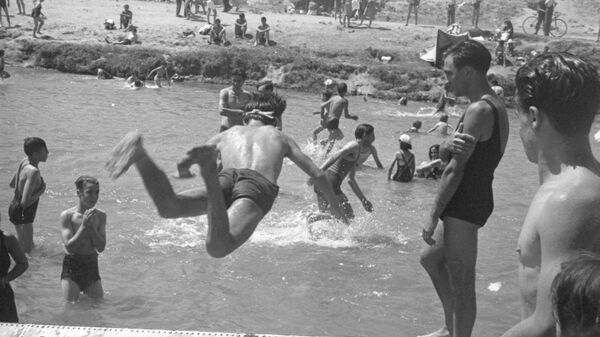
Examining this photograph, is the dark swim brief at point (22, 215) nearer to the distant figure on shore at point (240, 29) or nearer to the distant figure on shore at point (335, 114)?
the distant figure on shore at point (335, 114)

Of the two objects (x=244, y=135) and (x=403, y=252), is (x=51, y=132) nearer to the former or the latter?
(x=403, y=252)

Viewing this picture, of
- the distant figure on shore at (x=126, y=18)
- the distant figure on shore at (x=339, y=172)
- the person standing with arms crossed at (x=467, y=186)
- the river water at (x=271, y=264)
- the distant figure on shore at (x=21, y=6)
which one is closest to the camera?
the person standing with arms crossed at (x=467, y=186)

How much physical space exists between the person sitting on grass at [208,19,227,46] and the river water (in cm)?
1480

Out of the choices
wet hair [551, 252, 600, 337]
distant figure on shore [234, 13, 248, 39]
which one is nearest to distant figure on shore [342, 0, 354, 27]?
→ distant figure on shore [234, 13, 248, 39]

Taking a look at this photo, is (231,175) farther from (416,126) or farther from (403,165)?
(416,126)

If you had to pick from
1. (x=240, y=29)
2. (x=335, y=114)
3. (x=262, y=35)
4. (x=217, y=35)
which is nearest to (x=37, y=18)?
(x=217, y=35)

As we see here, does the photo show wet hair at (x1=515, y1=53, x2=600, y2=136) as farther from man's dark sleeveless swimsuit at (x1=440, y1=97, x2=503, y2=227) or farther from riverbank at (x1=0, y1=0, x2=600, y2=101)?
riverbank at (x1=0, y1=0, x2=600, y2=101)

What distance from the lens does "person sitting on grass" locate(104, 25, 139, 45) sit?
29.7 meters

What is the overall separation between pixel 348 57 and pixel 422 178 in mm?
15782

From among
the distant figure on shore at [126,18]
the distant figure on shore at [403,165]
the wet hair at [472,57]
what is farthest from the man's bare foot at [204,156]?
the distant figure on shore at [126,18]

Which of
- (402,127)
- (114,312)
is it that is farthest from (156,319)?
(402,127)

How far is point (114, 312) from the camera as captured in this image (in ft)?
23.1

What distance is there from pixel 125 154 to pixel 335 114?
10407mm

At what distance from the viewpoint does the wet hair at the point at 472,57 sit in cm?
493
